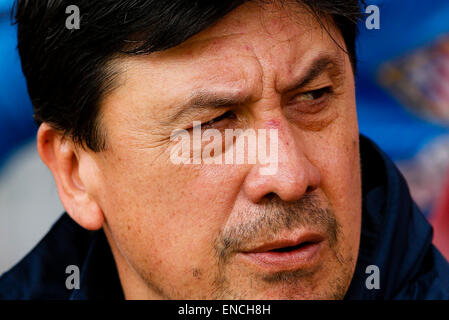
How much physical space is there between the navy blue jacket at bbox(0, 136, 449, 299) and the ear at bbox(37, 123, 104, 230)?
0.50 metres

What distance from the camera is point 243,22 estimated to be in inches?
73.4

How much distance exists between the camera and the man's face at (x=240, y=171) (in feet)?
6.02

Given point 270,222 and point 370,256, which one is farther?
point 370,256

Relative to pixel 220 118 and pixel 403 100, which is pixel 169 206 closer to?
pixel 220 118

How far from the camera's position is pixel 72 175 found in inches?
89.2

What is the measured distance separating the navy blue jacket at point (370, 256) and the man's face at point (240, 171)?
0.27 m

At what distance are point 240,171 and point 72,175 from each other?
30.5 inches

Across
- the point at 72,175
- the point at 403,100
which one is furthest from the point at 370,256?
the point at 403,100

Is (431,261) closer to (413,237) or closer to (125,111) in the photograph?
(413,237)

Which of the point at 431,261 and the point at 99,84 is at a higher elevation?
the point at 99,84

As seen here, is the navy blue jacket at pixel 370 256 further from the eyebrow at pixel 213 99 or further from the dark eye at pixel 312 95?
the eyebrow at pixel 213 99

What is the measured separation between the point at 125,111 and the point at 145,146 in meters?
0.14
